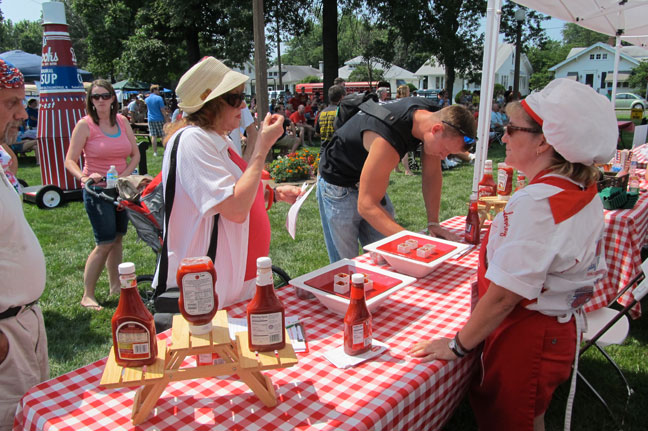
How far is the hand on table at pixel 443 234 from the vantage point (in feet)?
9.18

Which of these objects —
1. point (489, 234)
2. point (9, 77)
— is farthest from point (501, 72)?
point (9, 77)

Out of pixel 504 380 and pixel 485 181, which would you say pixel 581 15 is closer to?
pixel 485 181

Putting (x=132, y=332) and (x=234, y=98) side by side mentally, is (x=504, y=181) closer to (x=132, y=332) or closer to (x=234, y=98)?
(x=234, y=98)

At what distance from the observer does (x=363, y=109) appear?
2.61 m

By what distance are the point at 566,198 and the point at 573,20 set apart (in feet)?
21.2

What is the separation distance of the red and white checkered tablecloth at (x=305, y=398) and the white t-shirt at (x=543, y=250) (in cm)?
37

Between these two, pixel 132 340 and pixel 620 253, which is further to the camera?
pixel 620 253

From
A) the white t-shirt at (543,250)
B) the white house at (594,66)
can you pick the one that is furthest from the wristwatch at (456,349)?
the white house at (594,66)

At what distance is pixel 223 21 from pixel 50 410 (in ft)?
65.7

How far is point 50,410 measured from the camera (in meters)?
1.29

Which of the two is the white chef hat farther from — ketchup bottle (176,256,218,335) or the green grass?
the green grass

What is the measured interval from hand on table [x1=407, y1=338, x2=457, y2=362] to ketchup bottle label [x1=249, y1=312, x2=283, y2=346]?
21.8 inches

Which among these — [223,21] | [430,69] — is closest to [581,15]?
[223,21]

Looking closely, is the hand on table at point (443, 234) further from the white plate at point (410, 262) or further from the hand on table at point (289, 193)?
the hand on table at point (289, 193)
